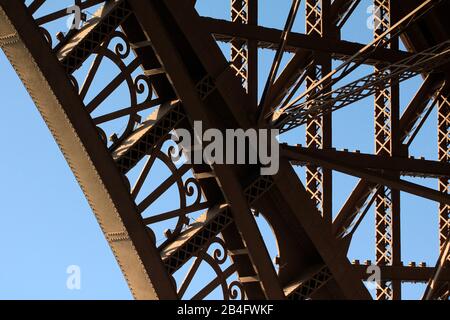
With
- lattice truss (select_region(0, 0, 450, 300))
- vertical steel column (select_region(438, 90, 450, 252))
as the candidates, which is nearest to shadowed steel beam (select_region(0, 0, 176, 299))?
lattice truss (select_region(0, 0, 450, 300))

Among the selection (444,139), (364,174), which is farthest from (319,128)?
(444,139)

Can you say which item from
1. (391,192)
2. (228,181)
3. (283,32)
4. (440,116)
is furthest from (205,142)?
(440,116)

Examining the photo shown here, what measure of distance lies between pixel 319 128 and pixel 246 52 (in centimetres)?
155

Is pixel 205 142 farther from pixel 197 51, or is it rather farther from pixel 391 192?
pixel 391 192

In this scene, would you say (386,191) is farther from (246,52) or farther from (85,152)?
(85,152)

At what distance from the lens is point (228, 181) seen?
1465cm

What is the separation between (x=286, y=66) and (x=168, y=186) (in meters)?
2.58

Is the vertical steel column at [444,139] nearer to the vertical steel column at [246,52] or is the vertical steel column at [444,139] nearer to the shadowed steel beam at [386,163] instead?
the shadowed steel beam at [386,163]

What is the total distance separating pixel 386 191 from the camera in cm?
1762

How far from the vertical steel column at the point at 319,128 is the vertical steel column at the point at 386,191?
3.94 feet

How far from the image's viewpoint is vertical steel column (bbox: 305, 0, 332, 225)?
16.3 meters

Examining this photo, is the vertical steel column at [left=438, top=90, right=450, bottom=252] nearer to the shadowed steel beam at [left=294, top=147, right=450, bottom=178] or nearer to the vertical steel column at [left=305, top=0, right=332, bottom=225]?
the shadowed steel beam at [left=294, top=147, right=450, bottom=178]

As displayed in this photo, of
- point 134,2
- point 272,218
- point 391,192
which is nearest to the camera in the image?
point 134,2

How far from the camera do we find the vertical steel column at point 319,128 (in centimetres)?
1628
